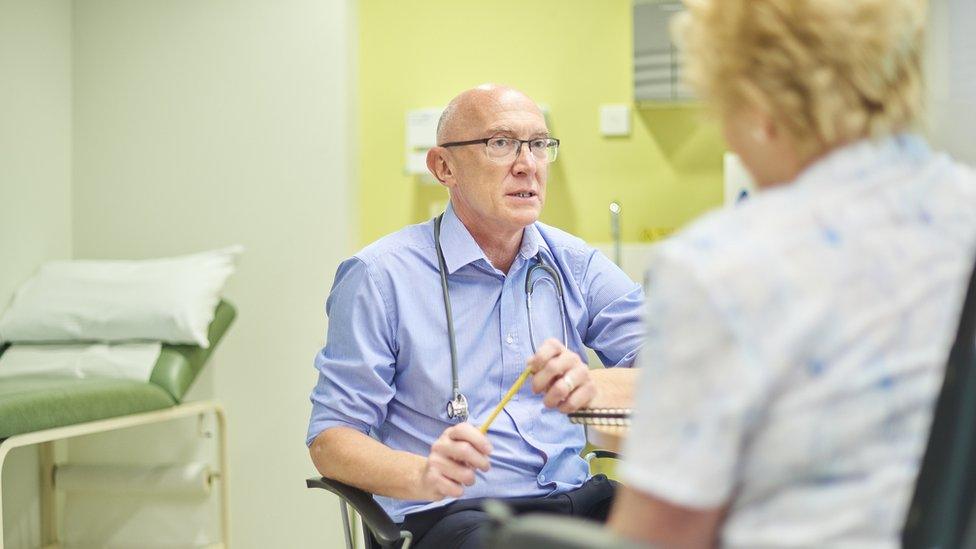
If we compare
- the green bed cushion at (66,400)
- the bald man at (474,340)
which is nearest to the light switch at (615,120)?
the bald man at (474,340)

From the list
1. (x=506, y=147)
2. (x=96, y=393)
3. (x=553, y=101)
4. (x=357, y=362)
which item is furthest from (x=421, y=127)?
(x=357, y=362)

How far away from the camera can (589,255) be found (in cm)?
222

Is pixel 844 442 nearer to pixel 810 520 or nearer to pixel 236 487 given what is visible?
pixel 810 520

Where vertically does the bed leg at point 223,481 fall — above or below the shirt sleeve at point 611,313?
below

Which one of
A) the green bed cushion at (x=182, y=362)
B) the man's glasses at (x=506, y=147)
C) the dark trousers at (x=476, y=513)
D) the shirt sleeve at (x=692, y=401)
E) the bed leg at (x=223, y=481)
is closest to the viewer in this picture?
the shirt sleeve at (x=692, y=401)

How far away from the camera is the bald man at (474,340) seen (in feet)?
6.00

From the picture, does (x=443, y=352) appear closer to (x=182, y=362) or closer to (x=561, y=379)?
(x=561, y=379)

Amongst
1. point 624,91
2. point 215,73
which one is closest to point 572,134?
point 624,91

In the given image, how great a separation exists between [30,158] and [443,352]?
88.6 inches

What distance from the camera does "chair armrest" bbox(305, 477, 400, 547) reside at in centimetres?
167

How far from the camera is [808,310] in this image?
774 mm

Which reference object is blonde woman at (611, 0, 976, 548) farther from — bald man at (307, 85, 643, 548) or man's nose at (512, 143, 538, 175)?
man's nose at (512, 143, 538, 175)

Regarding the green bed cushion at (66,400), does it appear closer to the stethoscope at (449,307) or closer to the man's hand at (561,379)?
the stethoscope at (449,307)

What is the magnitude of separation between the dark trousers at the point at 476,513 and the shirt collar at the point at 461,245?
47 cm
